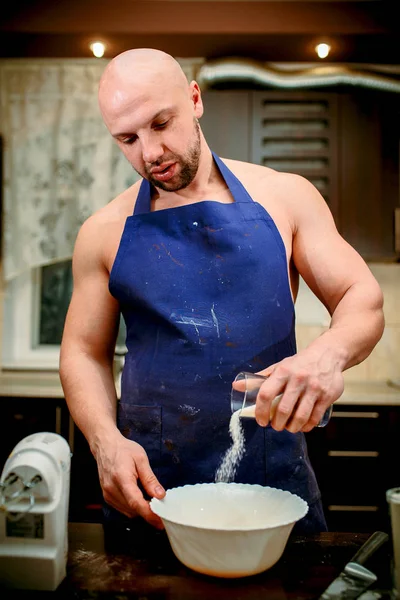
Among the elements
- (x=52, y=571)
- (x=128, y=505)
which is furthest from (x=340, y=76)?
(x=52, y=571)

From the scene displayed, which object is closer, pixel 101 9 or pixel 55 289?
pixel 101 9

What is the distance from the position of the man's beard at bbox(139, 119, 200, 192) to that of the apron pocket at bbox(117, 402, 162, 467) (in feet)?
1.75

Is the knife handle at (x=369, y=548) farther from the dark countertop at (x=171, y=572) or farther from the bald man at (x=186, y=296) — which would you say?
the bald man at (x=186, y=296)

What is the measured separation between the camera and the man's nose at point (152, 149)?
4.70 feet

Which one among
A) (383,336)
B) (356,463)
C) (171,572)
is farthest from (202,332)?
(383,336)

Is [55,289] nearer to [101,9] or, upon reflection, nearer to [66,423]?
[66,423]

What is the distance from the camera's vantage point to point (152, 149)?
1.44m

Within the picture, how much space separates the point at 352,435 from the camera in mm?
2904

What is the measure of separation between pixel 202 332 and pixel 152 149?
1.43 feet

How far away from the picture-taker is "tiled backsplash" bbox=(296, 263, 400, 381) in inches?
140

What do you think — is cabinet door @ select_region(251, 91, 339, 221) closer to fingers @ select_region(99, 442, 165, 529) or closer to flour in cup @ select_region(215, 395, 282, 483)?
flour in cup @ select_region(215, 395, 282, 483)

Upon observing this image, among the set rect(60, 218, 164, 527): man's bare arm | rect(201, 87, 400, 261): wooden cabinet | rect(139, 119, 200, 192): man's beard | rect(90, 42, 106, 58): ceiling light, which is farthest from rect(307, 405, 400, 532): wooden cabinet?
rect(90, 42, 106, 58): ceiling light

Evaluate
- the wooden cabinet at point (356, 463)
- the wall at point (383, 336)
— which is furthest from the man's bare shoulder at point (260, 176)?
the wall at point (383, 336)

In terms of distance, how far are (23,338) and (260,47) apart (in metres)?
2.16
